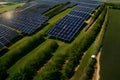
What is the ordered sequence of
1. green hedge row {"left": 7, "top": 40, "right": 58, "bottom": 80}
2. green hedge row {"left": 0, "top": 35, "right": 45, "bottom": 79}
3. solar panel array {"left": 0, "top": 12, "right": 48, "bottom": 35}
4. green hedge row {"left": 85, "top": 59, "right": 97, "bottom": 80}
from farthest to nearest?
solar panel array {"left": 0, "top": 12, "right": 48, "bottom": 35}
green hedge row {"left": 0, "top": 35, "right": 45, "bottom": 79}
green hedge row {"left": 7, "top": 40, "right": 58, "bottom": 80}
green hedge row {"left": 85, "top": 59, "right": 97, "bottom": 80}

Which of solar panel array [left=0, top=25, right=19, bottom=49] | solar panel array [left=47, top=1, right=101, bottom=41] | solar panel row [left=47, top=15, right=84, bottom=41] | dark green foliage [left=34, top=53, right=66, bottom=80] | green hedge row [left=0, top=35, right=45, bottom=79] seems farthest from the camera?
solar panel array [left=47, top=1, right=101, bottom=41]

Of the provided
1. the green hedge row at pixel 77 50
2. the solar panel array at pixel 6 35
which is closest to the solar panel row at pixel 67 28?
the green hedge row at pixel 77 50

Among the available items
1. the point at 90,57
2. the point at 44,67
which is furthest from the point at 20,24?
the point at 90,57

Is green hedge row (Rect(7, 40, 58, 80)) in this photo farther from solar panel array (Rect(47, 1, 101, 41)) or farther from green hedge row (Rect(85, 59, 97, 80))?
green hedge row (Rect(85, 59, 97, 80))

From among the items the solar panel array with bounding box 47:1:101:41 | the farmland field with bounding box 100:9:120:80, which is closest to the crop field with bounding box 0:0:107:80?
the solar panel array with bounding box 47:1:101:41

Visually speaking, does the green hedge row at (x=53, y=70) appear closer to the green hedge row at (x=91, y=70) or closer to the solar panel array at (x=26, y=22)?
the green hedge row at (x=91, y=70)

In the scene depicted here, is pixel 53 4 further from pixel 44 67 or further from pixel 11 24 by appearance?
pixel 44 67
